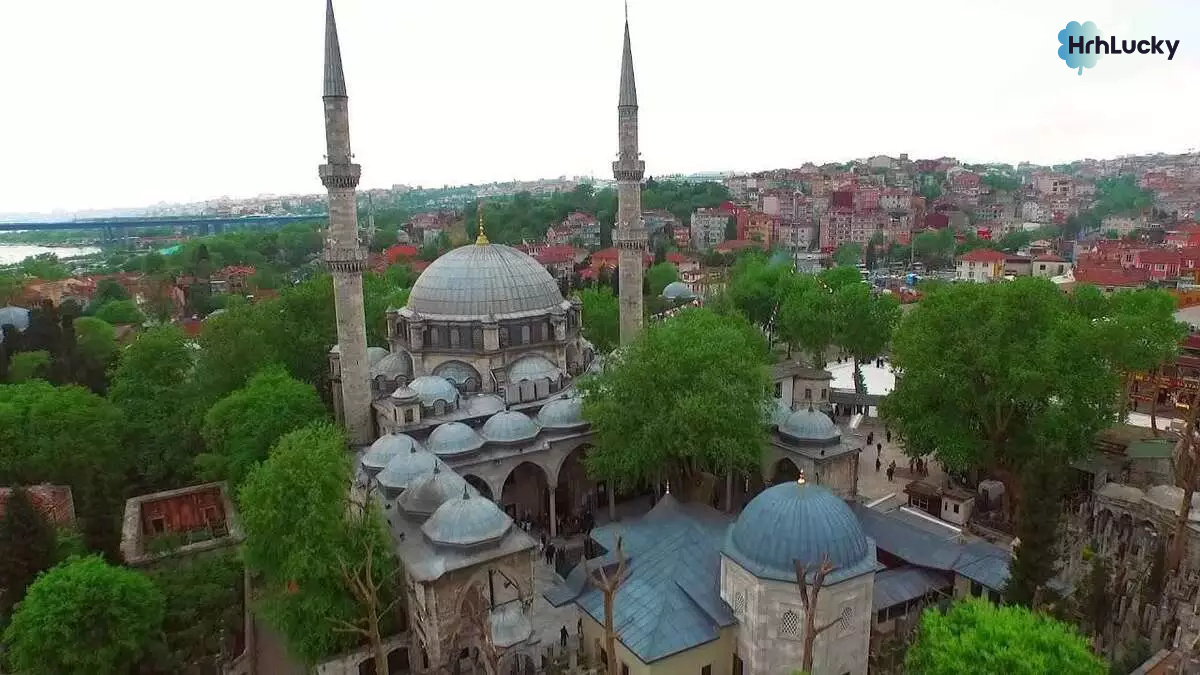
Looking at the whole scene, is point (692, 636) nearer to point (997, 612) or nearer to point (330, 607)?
point (997, 612)

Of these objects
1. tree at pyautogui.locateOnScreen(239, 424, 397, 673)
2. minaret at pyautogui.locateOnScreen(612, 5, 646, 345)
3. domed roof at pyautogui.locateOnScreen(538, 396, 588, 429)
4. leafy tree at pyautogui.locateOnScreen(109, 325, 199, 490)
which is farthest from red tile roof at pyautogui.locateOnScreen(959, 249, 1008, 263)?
tree at pyautogui.locateOnScreen(239, 424, 397, 673)

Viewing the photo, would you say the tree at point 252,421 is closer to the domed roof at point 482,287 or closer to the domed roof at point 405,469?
the domed roof at point 405,469

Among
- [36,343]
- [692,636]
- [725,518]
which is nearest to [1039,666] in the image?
[692,636]

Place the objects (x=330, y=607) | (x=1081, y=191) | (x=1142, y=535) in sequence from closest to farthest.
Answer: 1. (x=330, y=607)
2. (x=1142, y=535)
3. (x=1081, y=191)

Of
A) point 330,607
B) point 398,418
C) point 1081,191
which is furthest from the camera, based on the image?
point 1081,191

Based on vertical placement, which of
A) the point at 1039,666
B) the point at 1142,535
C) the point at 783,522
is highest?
the point at 783,522

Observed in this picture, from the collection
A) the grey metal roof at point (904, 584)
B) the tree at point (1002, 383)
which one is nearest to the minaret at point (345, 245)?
the grey metal roof at point (904, 584)

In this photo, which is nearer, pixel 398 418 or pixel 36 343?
pixel 398 418
